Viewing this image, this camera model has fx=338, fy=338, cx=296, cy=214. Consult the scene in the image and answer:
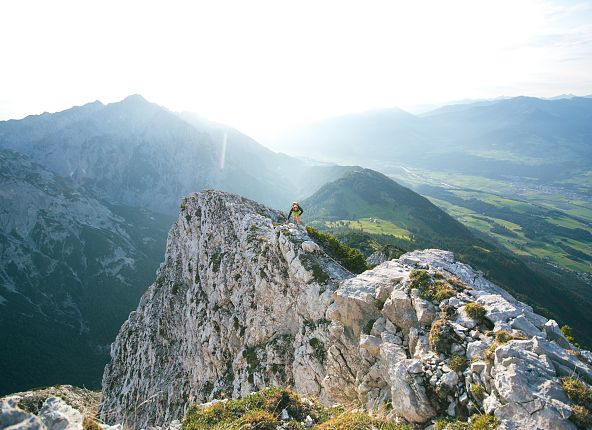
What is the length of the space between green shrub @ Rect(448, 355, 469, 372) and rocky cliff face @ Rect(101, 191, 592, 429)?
0.04m

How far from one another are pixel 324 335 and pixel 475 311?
1294 centimetres

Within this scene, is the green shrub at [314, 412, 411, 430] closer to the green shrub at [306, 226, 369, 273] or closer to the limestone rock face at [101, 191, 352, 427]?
the limestone rock face at [101, 191, 352, 427]

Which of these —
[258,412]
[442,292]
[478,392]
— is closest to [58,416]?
[258,412]

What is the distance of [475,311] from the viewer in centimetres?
1772

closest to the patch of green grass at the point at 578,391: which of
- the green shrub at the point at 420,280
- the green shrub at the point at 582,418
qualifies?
the green shrub at the point at 582,418

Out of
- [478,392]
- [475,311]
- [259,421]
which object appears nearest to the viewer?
[478,392]

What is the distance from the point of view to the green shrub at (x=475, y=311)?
1753 centimetres

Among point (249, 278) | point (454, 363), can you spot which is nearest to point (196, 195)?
point (249, 278)

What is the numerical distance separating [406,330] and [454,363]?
5.02 meters

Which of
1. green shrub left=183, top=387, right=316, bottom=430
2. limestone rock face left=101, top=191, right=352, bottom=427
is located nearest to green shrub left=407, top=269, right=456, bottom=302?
limestone rock face left=101, top=191, right=352, bottom=427

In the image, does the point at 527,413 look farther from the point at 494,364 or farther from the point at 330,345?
the point at 330,345

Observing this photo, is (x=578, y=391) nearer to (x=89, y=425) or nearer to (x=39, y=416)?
(x=89, y=425)

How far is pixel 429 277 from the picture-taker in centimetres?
2189

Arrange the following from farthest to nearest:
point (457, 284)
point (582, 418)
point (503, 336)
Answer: point (457, 284)
point (503, 336)
point (582, 418)
